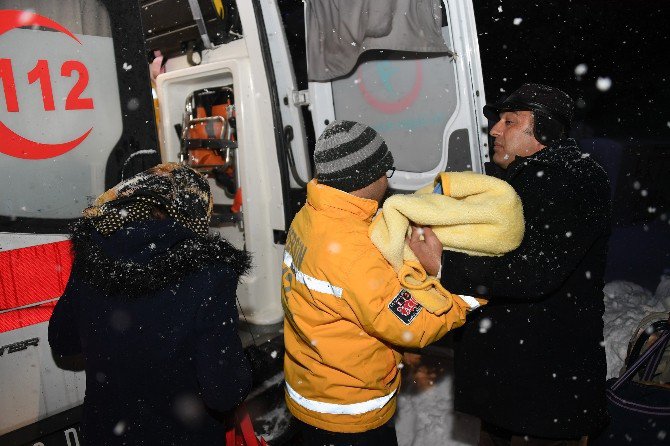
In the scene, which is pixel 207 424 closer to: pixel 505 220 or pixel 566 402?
pixel 505 220

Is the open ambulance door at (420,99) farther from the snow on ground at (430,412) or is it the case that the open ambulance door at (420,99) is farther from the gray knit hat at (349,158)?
the snow on ground at (430,412)

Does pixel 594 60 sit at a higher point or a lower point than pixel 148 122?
higher

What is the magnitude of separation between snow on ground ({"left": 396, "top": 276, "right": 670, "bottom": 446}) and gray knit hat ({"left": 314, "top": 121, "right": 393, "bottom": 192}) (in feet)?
6.86

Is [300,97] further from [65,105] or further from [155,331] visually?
[155,331]

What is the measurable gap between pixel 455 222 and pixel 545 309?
1.98 ft

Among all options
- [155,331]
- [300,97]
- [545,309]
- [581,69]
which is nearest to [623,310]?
[545,309]

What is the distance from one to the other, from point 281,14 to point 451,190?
2.12m

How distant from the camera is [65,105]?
73.9 inches

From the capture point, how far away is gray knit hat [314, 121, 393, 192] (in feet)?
5.68

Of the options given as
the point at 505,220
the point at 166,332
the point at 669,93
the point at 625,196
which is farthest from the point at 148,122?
the point at 669,93

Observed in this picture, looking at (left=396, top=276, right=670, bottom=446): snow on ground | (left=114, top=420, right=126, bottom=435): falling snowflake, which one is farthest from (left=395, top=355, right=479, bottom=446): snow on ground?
(left=114, top=420, right=126, bottom=435): falling snowflake

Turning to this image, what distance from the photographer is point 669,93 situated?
6.70 m

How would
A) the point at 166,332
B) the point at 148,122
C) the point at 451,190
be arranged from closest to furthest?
the point at 166,332
the point at 451,190
the point at 148,122

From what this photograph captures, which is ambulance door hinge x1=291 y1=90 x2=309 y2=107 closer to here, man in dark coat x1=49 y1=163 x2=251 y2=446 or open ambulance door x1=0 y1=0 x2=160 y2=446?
open ambulance door x1=0 y1=0 x2=160 y2=446
